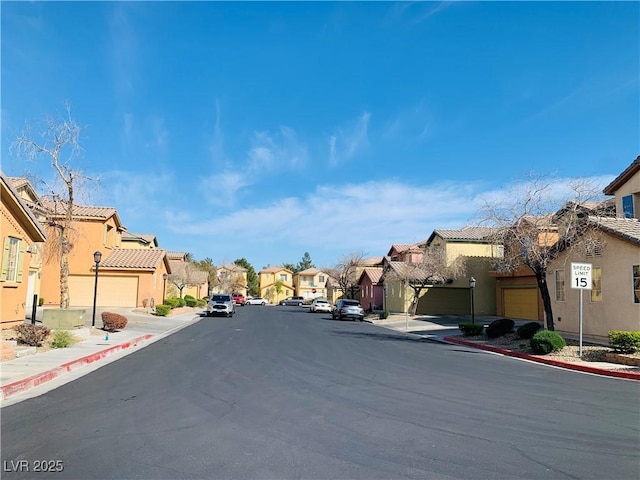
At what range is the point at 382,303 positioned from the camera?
52500 millimetres

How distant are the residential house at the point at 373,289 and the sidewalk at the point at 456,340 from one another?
9.38 metres

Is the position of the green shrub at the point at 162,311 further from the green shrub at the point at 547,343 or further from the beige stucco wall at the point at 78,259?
the green shrub at the point at 547,343

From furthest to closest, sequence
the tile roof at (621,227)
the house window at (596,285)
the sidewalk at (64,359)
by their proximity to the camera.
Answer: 1. the house window at (596,285)
2. the tile roof at (621,227)
3. the sidewalk at (64,359)

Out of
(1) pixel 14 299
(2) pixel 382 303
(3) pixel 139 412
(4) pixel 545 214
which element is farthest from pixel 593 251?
(2) pixel 382 303

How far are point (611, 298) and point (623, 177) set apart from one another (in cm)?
893

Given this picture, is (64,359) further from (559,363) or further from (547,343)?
(547,343)

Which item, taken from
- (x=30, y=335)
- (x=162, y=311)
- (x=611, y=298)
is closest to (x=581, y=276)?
(x=611, y=298)

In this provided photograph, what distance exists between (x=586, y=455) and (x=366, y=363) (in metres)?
8.90

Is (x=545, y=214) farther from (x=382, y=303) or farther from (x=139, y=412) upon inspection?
(x=382, y=303)

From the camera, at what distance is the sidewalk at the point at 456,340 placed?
44.6 feet

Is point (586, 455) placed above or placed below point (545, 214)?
below

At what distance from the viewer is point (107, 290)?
3684 cm

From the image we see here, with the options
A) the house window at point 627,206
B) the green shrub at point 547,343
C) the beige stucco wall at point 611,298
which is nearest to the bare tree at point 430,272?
the house window at point 627,206

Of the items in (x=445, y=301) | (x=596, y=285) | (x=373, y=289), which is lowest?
(x=445, y=301)
